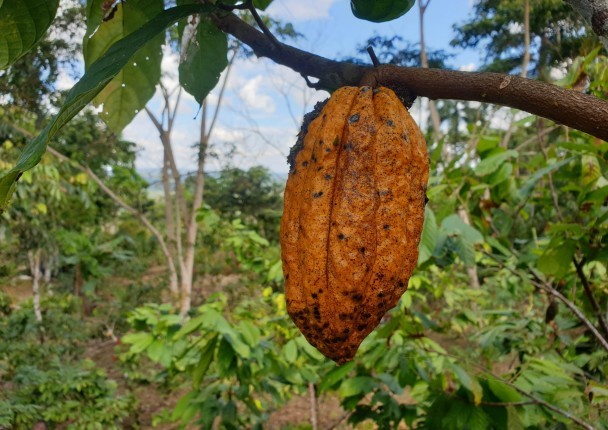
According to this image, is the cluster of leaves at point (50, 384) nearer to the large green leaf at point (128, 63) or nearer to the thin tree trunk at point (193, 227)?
the large green leaf at point (128, 63)

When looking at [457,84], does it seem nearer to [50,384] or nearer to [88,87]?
[88,87]

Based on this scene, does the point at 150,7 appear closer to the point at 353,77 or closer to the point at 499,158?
the point at 353,77

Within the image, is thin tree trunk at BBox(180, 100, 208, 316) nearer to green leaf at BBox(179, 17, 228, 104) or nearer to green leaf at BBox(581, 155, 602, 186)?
green leaf at BBox(581, 155, 602, 186)

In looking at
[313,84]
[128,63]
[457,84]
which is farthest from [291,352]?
[457,84]

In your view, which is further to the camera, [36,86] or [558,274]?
[36,86]

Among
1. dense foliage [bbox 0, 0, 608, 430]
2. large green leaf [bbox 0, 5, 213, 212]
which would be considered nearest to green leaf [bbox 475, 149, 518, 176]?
dense foliage [bbox 0, 0, 608, 430]

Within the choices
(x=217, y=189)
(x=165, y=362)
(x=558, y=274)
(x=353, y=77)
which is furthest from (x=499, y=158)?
(x=217, y=189)
